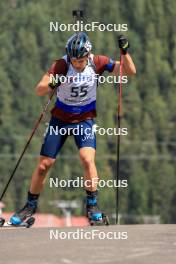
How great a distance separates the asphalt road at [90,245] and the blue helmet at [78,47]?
2.36 m

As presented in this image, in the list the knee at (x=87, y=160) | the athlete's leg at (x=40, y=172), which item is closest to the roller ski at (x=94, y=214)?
the knee at (x=87, y=160)

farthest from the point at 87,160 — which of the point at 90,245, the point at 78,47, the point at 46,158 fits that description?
the point at 90,245

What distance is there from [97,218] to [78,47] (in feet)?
7.41

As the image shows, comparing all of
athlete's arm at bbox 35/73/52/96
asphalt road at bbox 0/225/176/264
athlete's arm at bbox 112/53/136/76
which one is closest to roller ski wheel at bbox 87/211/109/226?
asphalt road at bbox 0/225/176/264

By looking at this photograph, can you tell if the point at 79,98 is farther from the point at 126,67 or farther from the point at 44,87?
the point at 126,67

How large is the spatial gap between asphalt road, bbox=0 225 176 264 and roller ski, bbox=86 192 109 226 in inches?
53.1

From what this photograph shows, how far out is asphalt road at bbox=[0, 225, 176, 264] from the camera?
10.9 m

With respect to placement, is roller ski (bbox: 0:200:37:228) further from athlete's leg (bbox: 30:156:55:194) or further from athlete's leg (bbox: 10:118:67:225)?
athlete's leg (bbox: 30:156:55:194)

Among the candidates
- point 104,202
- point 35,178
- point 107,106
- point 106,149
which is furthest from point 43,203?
point 35,178

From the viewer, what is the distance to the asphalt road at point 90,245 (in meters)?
10.9

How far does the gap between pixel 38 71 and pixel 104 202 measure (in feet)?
206

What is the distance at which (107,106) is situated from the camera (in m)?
189

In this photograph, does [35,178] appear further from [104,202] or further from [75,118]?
[104,202]

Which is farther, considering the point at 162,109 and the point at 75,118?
the point at 162,109
